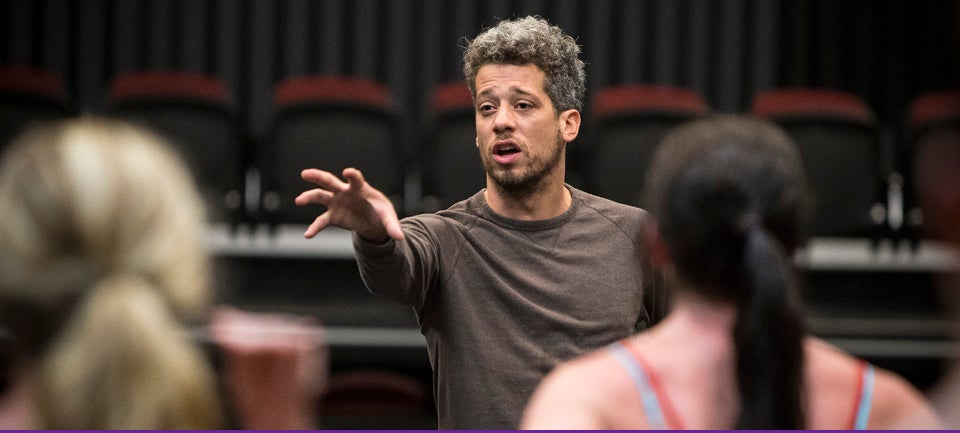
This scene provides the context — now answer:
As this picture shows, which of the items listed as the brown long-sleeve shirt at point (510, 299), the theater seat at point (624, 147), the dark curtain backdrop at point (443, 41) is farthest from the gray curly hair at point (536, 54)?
the dark curtain backdrop at point (443, 41)

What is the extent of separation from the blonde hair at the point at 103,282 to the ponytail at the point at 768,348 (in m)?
0.51

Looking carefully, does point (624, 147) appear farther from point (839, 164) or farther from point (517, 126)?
point (517, 126)

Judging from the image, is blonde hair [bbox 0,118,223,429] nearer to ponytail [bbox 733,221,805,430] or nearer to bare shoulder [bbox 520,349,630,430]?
bare shoulder [bbox 520,349,630,430]

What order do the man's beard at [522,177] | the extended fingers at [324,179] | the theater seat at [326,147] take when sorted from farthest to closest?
the theater seat at [326,147] → the man's beard at [522,177] → the extended fingers at [324,179]

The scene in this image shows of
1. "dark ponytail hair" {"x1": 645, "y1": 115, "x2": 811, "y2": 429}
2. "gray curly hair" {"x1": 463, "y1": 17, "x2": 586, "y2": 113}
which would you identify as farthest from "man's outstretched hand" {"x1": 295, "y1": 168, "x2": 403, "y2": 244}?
"dark ponytail hair" {"x1": 645, "y1": 115, "x2": 811, "y2": 429}

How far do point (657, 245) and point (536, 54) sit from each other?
1.11m

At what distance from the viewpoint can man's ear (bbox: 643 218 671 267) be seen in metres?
1.08

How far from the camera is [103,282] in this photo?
90 cm

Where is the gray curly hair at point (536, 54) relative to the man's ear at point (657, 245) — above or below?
above

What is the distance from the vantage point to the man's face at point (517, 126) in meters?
2.08

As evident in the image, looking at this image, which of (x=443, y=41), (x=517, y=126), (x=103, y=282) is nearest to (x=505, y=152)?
(x=517, y=126)

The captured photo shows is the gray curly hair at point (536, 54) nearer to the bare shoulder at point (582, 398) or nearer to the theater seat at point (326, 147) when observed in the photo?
the bare shoulder at point (582, 398)

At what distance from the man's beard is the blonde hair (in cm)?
117

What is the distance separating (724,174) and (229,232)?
354 cm
